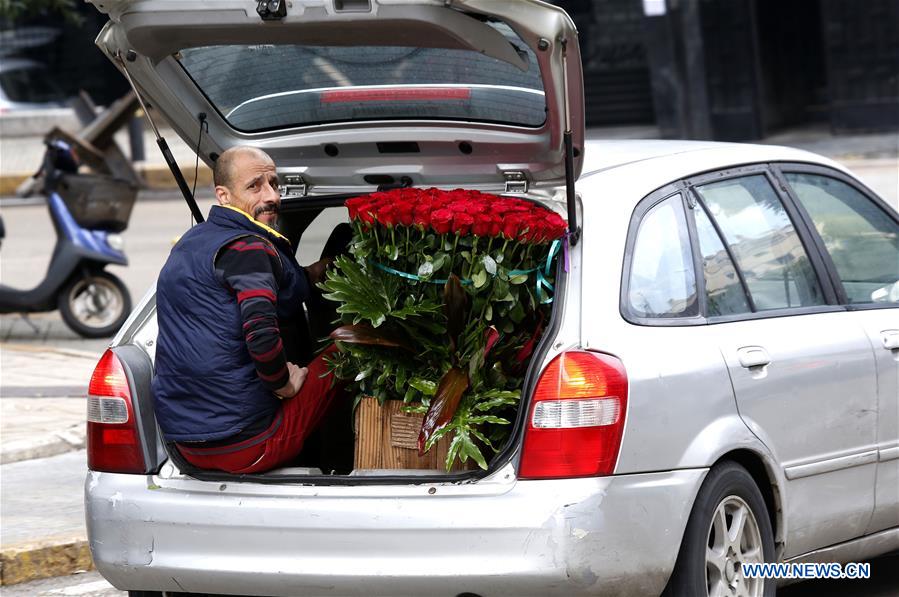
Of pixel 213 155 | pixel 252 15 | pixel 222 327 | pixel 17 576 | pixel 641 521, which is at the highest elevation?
pixel 252 15

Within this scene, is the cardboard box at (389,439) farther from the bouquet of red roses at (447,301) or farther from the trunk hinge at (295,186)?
the trunk hinge at (295,186)

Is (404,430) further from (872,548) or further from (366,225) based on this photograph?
(872,548)

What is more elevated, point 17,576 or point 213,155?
point 213,155

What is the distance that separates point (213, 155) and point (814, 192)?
2.10 metres

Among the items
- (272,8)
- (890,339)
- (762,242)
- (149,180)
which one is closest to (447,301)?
(272,8)

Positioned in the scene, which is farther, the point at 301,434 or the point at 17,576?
the point at 17,576

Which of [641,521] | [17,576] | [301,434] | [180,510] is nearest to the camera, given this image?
[641,521]

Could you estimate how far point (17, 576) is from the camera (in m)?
6.25

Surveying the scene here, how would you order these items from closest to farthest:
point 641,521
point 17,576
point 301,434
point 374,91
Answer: point 641,521 → point 301,434 → point 374,91 → point 17,576

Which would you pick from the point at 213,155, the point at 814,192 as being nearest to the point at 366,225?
the point at 213,155

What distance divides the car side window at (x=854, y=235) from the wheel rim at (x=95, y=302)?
313 inches

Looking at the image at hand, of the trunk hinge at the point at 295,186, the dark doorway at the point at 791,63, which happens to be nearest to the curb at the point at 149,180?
the dark doorway at the point at 791,63

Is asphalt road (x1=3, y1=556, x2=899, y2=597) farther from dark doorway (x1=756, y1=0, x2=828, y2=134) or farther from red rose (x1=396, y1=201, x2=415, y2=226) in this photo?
dark doorway (x1=756, y1=0, x2=828, y2=134)

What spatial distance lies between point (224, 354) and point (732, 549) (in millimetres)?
1589
